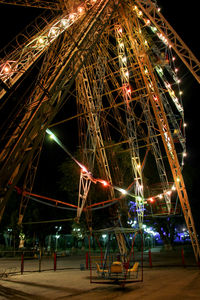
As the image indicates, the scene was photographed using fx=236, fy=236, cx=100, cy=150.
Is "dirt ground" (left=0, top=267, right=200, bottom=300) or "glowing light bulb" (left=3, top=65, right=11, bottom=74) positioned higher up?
"glowing light bulb" (left=3, top=65, right=11, bottom=74)

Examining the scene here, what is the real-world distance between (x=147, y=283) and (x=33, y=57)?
10.5 metres

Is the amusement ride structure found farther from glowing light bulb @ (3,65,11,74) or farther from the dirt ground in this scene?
the dirt ground

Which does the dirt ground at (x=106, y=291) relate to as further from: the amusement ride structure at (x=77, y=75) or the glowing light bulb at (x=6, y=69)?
the glowing light bulb at (x=6, y=69)

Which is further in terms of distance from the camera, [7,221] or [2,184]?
[7,221]

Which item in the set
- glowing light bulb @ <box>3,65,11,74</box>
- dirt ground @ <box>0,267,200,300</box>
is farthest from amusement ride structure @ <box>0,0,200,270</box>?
dirt ground @ <box>0,267,200,300</box>

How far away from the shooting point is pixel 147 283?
10.3 meters

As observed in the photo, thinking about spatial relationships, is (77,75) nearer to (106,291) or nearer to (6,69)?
(6,69)

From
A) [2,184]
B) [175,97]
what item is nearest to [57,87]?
[2,184]

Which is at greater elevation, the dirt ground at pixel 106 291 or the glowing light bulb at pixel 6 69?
the glowing light bulb at pixel 6 69

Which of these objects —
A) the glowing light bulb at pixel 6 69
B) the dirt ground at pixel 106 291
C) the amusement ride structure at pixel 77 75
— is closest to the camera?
the amusement ride structure at pixel 77 75

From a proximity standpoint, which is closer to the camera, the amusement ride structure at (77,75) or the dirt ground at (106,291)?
the amusement ride structure at (77,75)

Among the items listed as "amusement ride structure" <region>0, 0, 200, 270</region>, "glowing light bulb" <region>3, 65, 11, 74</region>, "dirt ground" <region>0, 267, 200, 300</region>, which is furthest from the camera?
"glowing light bulb" <region>3, 65, 11, 74</region>

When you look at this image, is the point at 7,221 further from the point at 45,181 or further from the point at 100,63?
the point at 100,63

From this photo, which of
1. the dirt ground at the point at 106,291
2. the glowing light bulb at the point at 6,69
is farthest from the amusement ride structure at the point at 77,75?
the dirt ground at the point at 106,291
